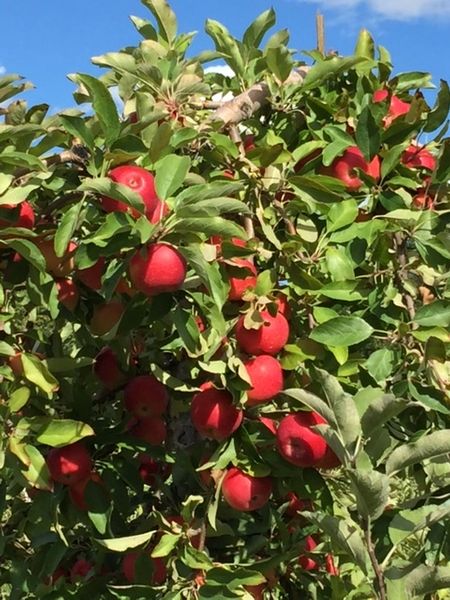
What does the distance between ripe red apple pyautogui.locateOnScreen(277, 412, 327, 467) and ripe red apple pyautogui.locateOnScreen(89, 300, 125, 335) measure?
34cm

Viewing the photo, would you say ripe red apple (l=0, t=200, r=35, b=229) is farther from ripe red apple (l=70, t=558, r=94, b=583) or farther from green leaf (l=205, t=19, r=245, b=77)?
ripe red apple (l=70, t=558, r=94, b=583)

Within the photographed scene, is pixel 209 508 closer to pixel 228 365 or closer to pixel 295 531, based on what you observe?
pixel 228 365

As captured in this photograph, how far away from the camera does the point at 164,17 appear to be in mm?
1610

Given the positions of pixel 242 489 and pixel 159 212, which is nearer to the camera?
pixel 159 212

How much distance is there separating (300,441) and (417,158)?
67 cm

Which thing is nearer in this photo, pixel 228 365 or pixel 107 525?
pixel 228 365

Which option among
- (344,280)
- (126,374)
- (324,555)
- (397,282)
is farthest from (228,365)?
(324,555)

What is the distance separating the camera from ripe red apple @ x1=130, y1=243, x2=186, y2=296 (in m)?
1.11

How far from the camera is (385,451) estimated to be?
1.08 m

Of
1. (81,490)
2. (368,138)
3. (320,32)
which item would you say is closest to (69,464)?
(81,490)

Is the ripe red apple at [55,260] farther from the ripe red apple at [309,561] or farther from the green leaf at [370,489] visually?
the ripe red apple at [309,561]

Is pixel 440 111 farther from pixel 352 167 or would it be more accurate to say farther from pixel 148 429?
pixel 148 429

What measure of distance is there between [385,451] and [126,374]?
2.34 feet

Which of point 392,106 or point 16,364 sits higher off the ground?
point 392,106
